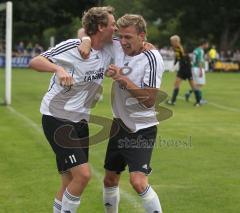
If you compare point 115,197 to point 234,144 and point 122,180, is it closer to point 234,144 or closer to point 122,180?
point 122,180

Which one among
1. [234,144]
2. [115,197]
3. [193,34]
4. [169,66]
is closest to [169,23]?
[193,34]

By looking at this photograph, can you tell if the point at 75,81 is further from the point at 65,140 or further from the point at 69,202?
the point at 69,202

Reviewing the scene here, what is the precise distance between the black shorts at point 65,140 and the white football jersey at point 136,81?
0.42 m

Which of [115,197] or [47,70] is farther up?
[47,70]

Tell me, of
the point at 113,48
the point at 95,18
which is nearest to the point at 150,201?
the point at 113,48

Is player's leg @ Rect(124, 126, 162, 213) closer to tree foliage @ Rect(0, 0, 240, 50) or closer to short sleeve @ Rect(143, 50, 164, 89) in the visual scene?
short sleeve @ Rect(143, 50, 164, 89)

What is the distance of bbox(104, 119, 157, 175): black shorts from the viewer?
20.4ft

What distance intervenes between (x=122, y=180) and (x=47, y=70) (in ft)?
11.8

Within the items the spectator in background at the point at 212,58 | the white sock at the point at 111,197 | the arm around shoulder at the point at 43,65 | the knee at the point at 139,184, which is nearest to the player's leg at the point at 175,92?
the white sock at the point at 111,197

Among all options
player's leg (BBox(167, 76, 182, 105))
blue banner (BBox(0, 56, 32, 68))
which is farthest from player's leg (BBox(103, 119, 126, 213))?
blue banner (BBox(0, 56, 32, 68))

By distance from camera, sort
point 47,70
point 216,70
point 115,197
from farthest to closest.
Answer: point 216,70, point 115,197, point 47,70

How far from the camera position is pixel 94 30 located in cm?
623

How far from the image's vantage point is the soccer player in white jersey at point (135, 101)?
240 inches

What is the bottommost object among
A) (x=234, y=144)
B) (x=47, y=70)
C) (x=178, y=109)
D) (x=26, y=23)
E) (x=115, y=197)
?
(x=26, y=23)
